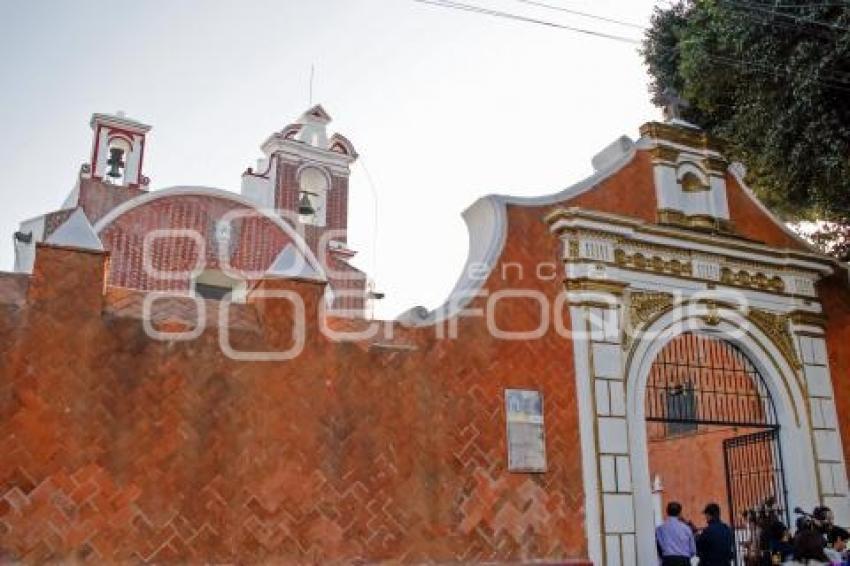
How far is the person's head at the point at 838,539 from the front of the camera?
843 cm

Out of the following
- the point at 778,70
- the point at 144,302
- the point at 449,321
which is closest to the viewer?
the point at 144,302

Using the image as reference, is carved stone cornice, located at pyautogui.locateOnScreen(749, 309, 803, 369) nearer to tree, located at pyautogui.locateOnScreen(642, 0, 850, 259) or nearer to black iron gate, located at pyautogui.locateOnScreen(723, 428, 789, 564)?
black iron gate, located at pyautogui.locateOnScreen(723, 428, 789, 564)

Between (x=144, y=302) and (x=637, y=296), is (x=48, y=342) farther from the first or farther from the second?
(x=637, y=296)

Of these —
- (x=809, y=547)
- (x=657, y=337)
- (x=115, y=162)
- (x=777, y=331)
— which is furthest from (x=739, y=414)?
(x=115, y=162)

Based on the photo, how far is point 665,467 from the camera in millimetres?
19812

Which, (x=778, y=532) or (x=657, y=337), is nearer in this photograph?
(x=778, y=532)

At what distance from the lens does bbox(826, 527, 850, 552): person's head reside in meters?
8.43

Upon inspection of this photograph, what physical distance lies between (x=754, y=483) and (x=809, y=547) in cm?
510

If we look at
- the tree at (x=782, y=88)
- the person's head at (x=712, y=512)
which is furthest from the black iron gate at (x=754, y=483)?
the tree at (x=782, y=88)

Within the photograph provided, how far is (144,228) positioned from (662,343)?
39.9 feet

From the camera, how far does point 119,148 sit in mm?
20734

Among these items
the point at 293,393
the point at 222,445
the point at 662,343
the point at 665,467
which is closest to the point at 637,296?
the point at 662,343

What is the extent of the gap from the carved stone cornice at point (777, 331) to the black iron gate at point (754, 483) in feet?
3.39

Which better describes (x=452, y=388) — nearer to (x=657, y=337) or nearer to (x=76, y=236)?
(x=657, y=337)
